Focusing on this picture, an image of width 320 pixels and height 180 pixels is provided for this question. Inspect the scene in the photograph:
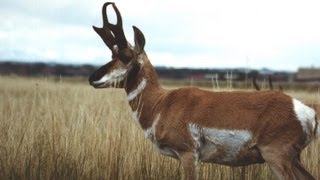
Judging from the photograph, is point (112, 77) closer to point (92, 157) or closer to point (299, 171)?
point (92, 157)

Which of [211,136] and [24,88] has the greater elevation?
[211,136]

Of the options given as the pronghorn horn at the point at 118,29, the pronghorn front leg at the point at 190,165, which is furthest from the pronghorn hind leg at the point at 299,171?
the pronghorn horn at the point at 118,29

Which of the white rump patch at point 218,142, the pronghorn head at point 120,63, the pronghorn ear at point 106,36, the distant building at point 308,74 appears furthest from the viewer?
the distant building at point 308,74

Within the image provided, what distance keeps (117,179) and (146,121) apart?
3.77ft

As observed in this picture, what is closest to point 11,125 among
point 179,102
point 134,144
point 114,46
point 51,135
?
point 51,135

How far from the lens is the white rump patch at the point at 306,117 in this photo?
5258mm

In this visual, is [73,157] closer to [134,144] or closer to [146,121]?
[134,144]

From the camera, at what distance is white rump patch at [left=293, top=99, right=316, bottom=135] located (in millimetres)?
5258

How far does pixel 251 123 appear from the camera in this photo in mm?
5348

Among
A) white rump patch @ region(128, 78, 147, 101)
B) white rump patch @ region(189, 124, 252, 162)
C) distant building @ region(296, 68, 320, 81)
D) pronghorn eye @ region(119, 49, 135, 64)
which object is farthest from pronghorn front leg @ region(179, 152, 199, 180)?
distant building @ region(296, 68, 320, 81)

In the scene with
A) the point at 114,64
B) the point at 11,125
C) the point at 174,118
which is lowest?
the point at 11,125

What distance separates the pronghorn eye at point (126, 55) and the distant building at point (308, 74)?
35.1 meters

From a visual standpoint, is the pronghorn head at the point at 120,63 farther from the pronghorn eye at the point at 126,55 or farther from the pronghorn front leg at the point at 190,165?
the pronghorn front leg at the point at 190,165

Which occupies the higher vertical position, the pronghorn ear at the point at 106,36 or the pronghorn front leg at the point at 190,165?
the pronghorn ear at the point at 106,36
